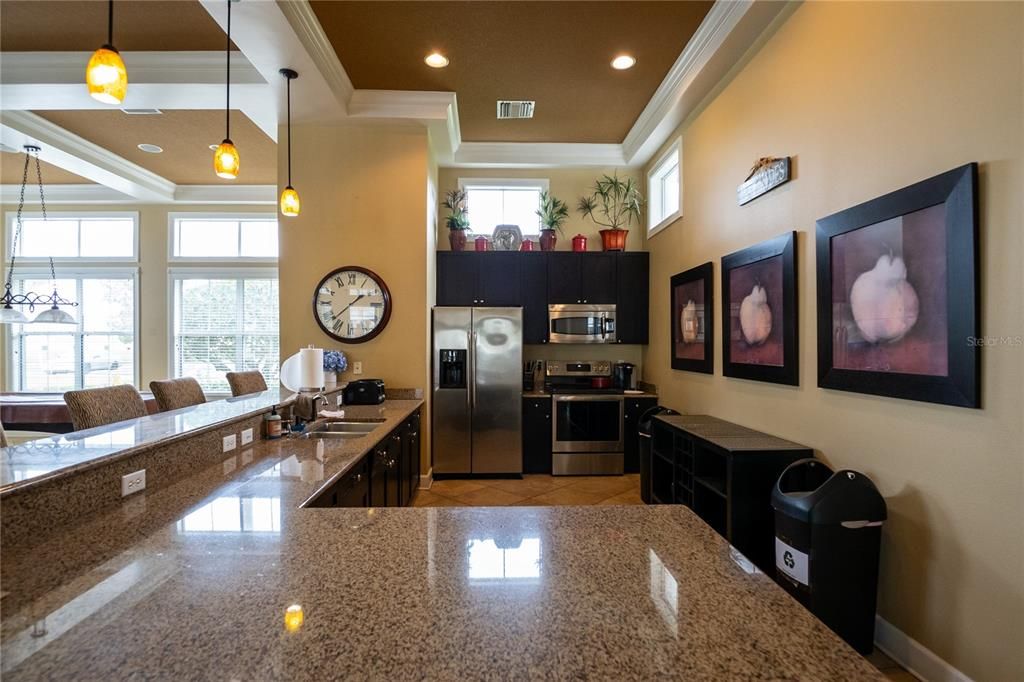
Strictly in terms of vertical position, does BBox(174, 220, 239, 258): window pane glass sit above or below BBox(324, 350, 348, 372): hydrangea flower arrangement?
above

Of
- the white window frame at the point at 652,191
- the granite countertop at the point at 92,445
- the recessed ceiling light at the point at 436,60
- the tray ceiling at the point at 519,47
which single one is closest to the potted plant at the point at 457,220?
the tray ceiling at the point at 519,47

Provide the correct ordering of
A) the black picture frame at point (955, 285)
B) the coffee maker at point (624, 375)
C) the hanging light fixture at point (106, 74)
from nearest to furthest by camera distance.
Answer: the black picture frame at point (955, 285)
the hanging light fixture at point (106, 74)
the coffee maker at point (624, 375)

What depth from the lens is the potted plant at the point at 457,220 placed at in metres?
4.91

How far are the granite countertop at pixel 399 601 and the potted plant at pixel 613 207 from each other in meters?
4.08

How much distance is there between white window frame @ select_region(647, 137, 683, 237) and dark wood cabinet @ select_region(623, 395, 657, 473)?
1800 millimetres

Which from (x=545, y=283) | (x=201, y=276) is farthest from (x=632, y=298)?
(x=201, y=276)

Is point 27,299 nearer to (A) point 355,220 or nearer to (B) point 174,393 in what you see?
(B) point 174,393

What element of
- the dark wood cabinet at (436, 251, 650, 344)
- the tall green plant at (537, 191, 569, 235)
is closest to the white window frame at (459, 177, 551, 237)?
the tall green plant at (537, 191, 569, 235)

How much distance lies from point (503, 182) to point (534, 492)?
11.4 feet

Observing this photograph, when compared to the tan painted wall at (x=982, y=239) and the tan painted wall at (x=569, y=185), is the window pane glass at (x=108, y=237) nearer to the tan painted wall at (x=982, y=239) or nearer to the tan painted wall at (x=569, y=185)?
the tan painted wall at (x=569, y=185)

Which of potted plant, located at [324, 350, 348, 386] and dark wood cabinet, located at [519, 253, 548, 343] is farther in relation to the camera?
dark wood cabinet, located at [519, 253, 548, 343]

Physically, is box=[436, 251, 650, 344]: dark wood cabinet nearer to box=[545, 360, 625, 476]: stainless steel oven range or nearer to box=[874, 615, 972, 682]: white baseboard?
box=[545, 360, 625, 476]: stainless steel oven range

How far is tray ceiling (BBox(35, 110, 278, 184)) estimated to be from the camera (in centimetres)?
429

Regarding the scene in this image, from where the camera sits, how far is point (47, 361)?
621 cm
